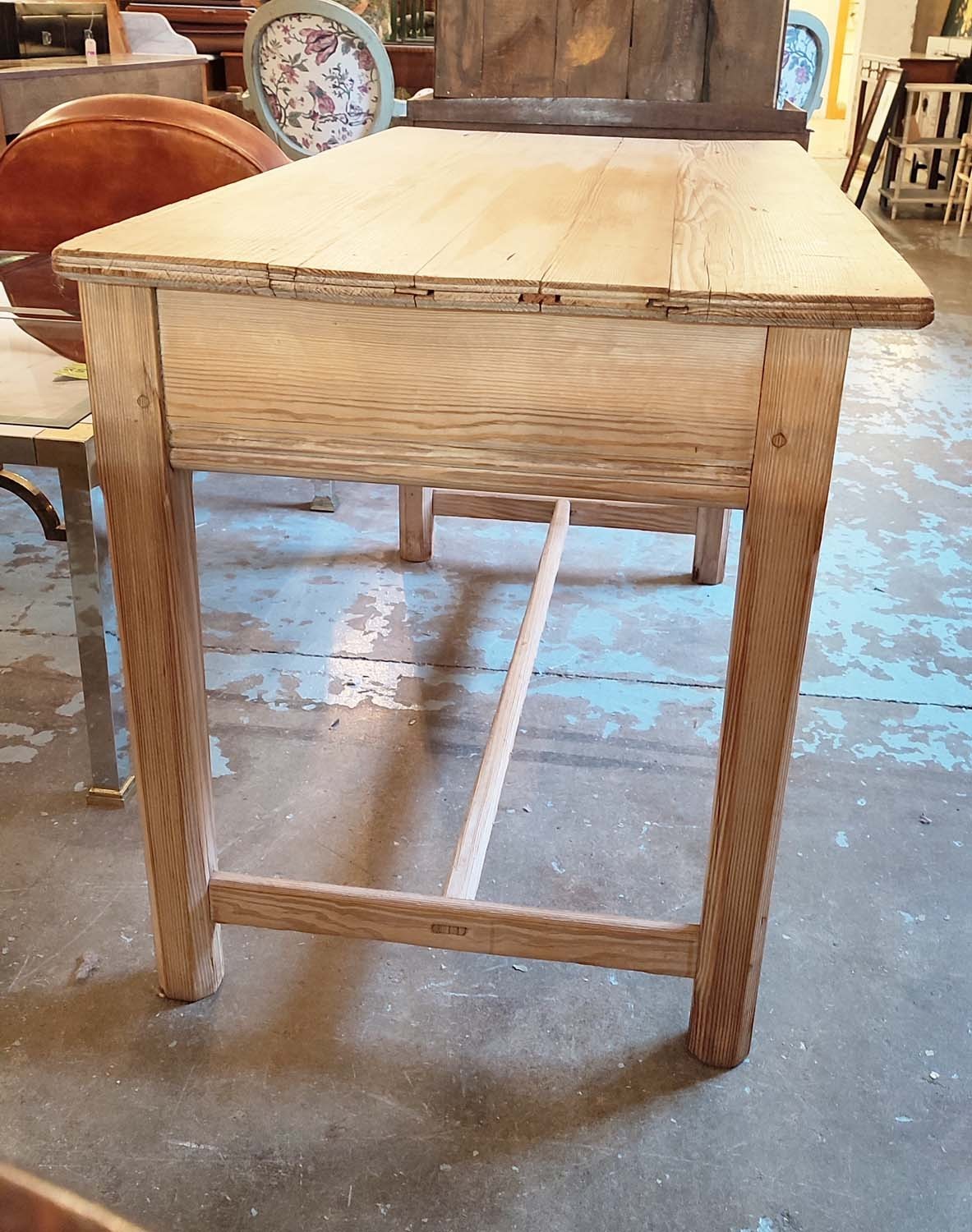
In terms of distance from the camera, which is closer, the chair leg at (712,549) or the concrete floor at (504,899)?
the concrete floor at (504,899)

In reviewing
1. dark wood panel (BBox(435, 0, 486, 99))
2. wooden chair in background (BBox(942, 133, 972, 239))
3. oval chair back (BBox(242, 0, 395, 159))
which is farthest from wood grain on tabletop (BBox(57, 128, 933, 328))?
wooden chair in background (BBox(942, 133, 972, 239))

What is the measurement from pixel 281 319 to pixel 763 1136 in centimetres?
83

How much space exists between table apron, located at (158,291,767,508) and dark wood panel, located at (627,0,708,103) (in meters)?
1.41

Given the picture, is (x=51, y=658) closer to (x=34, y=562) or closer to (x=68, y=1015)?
(x=34, y=562)

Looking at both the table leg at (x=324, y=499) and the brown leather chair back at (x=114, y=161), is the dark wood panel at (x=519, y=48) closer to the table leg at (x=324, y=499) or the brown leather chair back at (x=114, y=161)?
the brown leather chair back at (x=114, y=161)

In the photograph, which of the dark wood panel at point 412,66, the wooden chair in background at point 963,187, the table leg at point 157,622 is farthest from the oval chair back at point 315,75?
the wooden chair in background at point 963,187

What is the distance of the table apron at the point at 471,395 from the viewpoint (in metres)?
0.84

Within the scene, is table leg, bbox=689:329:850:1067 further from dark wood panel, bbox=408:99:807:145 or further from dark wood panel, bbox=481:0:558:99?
dark wood panel, bbox=481:0:558:99

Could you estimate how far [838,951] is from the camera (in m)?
1.25

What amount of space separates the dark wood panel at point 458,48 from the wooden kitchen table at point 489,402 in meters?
1.13

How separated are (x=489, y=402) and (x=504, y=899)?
26.4 inches

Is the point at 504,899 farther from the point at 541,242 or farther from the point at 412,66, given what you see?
the point at 412,66

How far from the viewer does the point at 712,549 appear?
209cm

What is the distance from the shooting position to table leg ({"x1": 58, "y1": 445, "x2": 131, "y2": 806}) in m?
1.32
